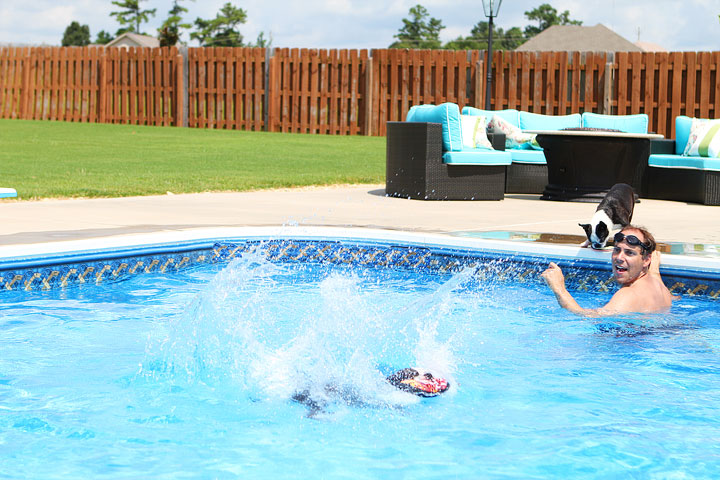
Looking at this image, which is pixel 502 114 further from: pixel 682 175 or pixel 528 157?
pixel 682 175

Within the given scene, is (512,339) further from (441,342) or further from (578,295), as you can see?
Result: (578,295)

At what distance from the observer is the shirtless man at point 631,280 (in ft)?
15.1

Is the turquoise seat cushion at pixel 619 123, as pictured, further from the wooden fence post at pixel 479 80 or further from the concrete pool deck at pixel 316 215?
the wooden fence post at pixel 479 80

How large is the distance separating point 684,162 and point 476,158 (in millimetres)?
2243

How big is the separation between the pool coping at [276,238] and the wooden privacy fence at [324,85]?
41.6 ft

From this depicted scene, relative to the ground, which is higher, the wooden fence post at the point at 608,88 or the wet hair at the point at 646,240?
the wooden fence post at the point at 608,88

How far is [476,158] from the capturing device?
9383 millimetres

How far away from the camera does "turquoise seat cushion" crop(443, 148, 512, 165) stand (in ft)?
30.6

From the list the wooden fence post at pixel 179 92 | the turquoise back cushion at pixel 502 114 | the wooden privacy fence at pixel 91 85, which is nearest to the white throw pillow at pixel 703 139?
the turquoise back cushion at pixel 502 114

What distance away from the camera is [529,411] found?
3.65 meters

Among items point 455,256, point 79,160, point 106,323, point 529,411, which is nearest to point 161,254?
point 106,323

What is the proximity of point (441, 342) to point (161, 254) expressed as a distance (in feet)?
6.63

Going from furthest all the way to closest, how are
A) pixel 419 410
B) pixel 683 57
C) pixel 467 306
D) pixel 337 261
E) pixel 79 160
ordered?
pixel 683 57
pixel 79 160
pixel 337 261
pixel 467 306
pixel 419 410

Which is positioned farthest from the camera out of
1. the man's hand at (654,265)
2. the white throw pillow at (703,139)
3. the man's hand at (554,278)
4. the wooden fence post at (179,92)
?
the wooden fence post at (179,92)
